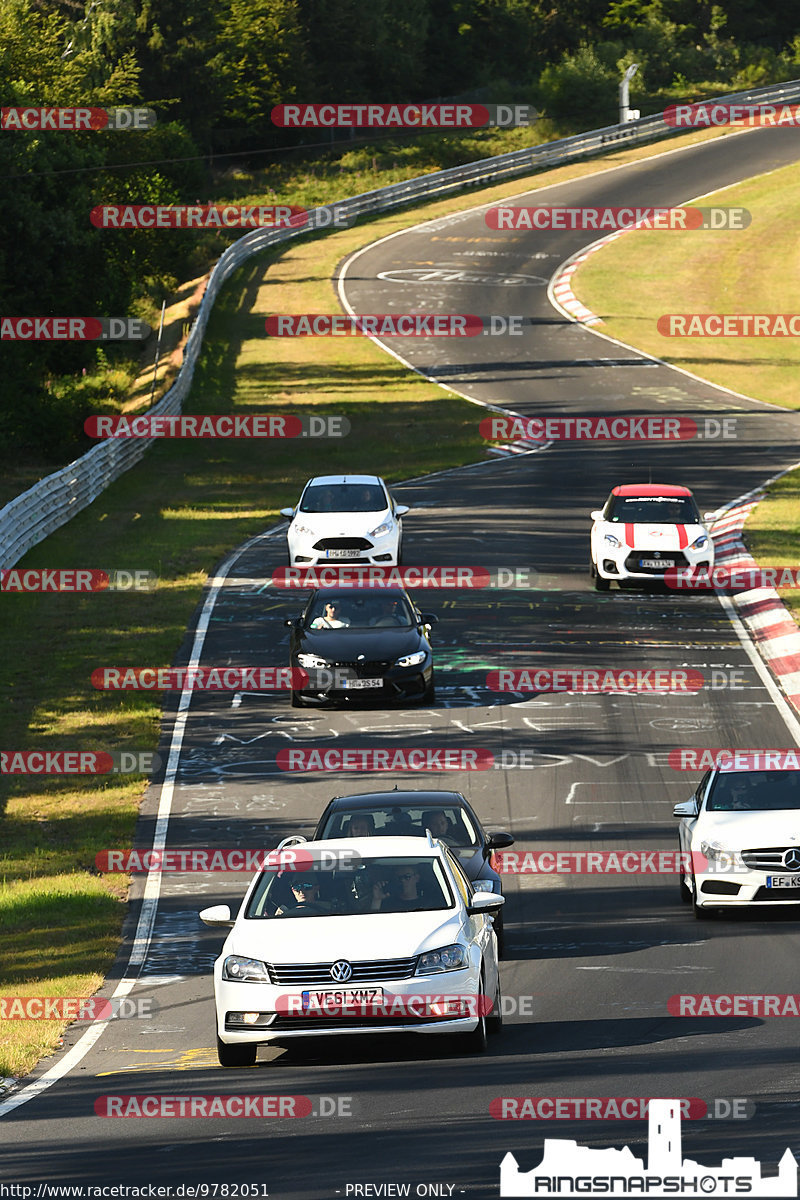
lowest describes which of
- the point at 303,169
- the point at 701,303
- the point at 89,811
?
the point at 89,811

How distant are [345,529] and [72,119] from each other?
3178cm

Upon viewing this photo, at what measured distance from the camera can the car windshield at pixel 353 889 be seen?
11.5 meters

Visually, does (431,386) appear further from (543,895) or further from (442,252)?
(543,895)

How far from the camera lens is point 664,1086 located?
993 centimetres

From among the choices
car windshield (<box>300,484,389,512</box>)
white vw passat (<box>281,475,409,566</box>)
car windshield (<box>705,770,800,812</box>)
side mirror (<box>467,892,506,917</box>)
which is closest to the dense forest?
car windshield (<box>300,484,389,512</box>)

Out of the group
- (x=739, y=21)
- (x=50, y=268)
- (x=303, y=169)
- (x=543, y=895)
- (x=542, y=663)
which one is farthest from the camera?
(x=739, y=21)

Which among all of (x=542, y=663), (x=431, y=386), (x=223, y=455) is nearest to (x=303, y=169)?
(x=431, y=386)

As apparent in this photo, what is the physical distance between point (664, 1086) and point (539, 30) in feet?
349

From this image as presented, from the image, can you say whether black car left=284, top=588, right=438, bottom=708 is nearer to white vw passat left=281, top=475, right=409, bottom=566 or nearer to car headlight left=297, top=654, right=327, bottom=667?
car headlight left=297, top=654, right=327, bottom=667

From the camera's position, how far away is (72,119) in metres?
56.6

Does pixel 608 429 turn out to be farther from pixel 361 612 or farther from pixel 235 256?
pixel 235 256

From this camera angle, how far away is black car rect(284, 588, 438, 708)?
2302 centimetres

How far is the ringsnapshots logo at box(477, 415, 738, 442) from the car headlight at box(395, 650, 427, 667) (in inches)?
915

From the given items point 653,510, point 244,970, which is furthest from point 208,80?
point 244,970
